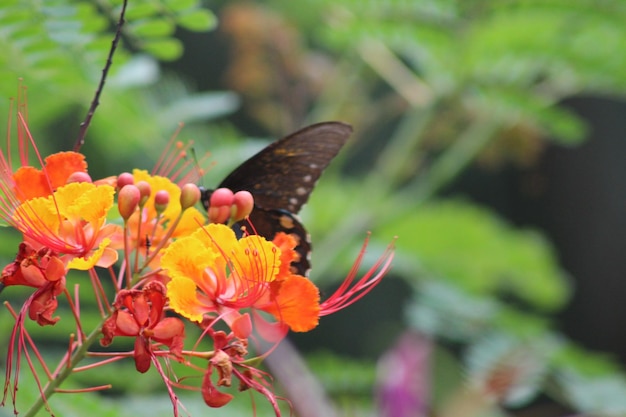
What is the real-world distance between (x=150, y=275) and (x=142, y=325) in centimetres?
6

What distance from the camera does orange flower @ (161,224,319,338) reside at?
0.59m

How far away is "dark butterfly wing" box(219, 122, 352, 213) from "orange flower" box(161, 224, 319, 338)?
21cm

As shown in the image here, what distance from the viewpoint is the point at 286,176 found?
0.87 meters

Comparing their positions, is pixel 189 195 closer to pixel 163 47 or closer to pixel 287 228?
pixel 287 228

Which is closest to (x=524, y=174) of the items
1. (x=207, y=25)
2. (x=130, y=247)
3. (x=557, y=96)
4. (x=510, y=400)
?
(x=557, y=96)

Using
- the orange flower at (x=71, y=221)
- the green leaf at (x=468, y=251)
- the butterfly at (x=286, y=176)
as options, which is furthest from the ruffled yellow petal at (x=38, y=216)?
the green leaf at (x=468, y=251)

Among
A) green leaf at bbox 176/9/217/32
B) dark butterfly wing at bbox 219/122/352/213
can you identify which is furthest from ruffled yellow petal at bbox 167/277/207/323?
green leaf at bbox 176/9/217/32

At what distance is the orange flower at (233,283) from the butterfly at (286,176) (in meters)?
0.15

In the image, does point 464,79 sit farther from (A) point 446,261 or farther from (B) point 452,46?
(A) point 446,261

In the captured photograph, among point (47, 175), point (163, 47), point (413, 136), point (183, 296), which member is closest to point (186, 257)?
point (183, 296)

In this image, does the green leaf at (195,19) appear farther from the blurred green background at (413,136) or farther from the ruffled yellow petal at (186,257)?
the ruffled yellow petal at (186,257)

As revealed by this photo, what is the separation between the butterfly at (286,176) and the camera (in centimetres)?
80

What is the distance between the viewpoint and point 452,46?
4.92 ft

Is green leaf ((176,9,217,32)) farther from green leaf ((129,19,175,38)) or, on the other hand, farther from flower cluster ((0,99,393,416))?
flower cluster ((0,99,393,416))
